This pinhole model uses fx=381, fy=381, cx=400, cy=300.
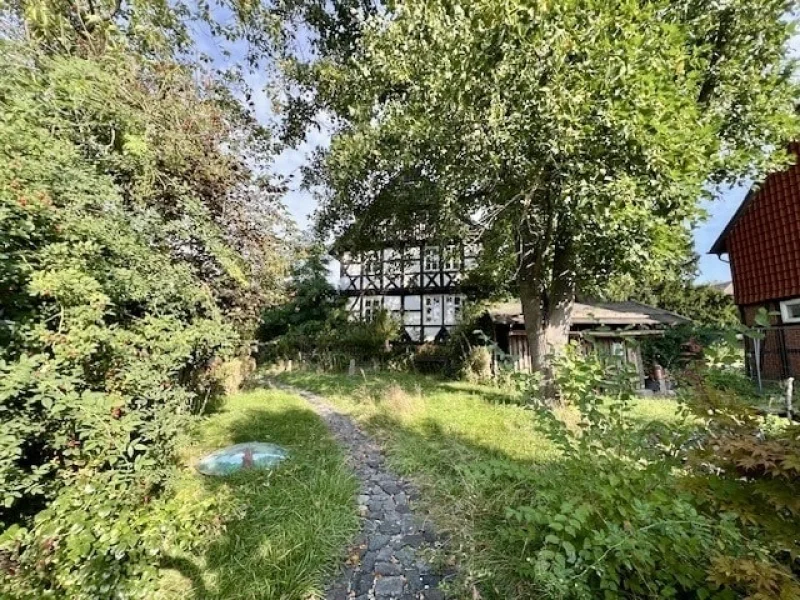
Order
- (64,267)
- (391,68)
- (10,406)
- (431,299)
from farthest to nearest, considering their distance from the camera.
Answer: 1. (431,299)
2. (391,68)
3. (64,267)
4. (10,406)

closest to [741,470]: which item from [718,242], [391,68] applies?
[391,68]

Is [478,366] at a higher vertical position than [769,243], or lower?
lower

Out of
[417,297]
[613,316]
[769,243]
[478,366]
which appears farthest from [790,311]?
[417,297]

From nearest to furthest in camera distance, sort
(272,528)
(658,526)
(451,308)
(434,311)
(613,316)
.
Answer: (658,526) → (272,528) → (613,316) → (451,308) → (434,311)

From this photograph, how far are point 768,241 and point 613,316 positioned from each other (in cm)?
426

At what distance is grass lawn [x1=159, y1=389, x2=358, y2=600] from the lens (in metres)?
2.64

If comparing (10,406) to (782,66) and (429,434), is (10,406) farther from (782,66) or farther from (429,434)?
(782,66)

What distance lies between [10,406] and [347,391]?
7280mm

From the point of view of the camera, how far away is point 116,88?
14.0ft

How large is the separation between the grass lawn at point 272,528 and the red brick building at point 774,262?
10723 mm

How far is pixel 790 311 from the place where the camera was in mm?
9523

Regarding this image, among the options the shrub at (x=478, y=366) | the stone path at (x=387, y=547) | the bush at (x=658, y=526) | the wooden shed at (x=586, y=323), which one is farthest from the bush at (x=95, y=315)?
the wooden shed at (x=586, y=323)

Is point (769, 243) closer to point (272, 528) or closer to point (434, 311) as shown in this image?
point (434, 311)

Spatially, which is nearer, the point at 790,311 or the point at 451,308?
the point at 790,311
